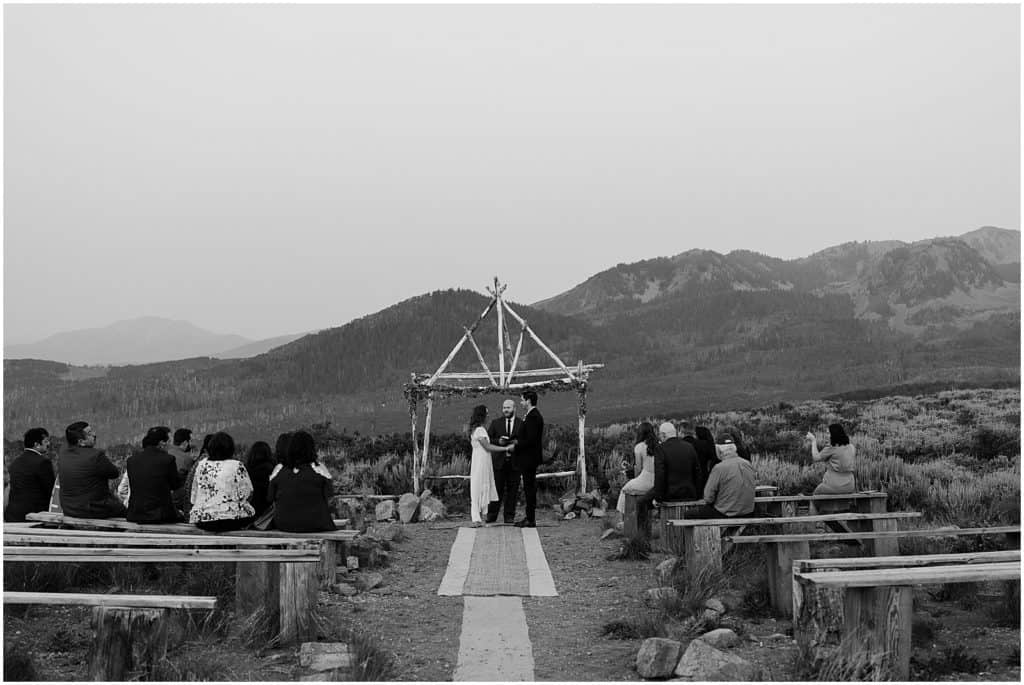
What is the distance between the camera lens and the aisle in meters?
5.98

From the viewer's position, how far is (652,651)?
574cm

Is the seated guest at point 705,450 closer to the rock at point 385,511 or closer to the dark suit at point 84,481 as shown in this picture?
the rock at point 385,511

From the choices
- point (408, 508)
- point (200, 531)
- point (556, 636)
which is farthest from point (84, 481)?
point (408, 508)

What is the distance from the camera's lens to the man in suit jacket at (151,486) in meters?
8.41

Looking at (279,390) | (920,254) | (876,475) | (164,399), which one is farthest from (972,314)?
(876,475)

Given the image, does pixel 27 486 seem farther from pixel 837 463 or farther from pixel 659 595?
pixel 837 463

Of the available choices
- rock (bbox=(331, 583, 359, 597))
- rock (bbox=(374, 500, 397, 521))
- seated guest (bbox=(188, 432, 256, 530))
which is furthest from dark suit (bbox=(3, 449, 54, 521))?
rock (bbox=(374, 500, 397, 521))

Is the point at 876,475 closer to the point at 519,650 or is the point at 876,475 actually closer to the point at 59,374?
the point at 519,650

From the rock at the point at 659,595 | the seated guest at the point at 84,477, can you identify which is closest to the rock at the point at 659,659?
the rock at the point at 659,595

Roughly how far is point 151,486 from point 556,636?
12.4 ft

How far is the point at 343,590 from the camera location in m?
8.19

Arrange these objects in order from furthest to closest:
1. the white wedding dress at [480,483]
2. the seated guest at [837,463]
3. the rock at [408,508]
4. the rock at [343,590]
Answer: the rock at [408,508], the white wedding dress at [480,483], the seated guest at [837,463], the rock at [343,590]

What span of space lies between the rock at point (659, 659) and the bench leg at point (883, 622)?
3.07 feet

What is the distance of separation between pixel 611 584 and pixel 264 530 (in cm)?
293
